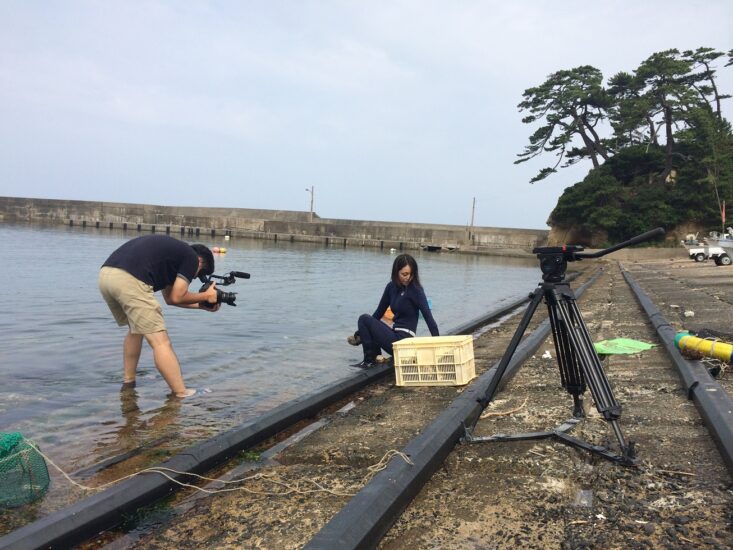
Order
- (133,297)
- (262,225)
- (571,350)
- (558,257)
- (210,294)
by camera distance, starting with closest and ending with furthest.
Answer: (558,257)
(571,350)
(133,297)
(210,294)
(262,225)

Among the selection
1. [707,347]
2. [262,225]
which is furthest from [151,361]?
[262,225]

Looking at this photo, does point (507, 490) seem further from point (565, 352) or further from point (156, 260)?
point (156, 260)

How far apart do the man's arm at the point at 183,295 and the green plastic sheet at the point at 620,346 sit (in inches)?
167

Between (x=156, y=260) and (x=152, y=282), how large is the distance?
0.21 m

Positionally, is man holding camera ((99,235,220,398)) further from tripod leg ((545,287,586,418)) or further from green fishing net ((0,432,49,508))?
tripod leg ((545,287,586,418))

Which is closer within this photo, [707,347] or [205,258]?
[707,347]

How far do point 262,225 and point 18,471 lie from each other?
67782mm

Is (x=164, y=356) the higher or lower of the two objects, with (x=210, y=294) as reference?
lower

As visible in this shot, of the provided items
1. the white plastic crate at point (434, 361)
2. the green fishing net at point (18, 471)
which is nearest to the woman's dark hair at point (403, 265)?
the white plastic crate at point (434, 361)

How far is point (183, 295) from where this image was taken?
17.1ft

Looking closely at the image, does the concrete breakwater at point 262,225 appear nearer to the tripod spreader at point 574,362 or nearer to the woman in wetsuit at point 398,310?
the woman in wetsuit at point 398,310

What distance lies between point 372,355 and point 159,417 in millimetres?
Result: 2384

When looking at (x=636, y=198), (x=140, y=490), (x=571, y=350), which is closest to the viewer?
(x=140, y=490)

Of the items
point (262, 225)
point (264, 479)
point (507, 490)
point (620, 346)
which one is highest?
point (262, 225)
